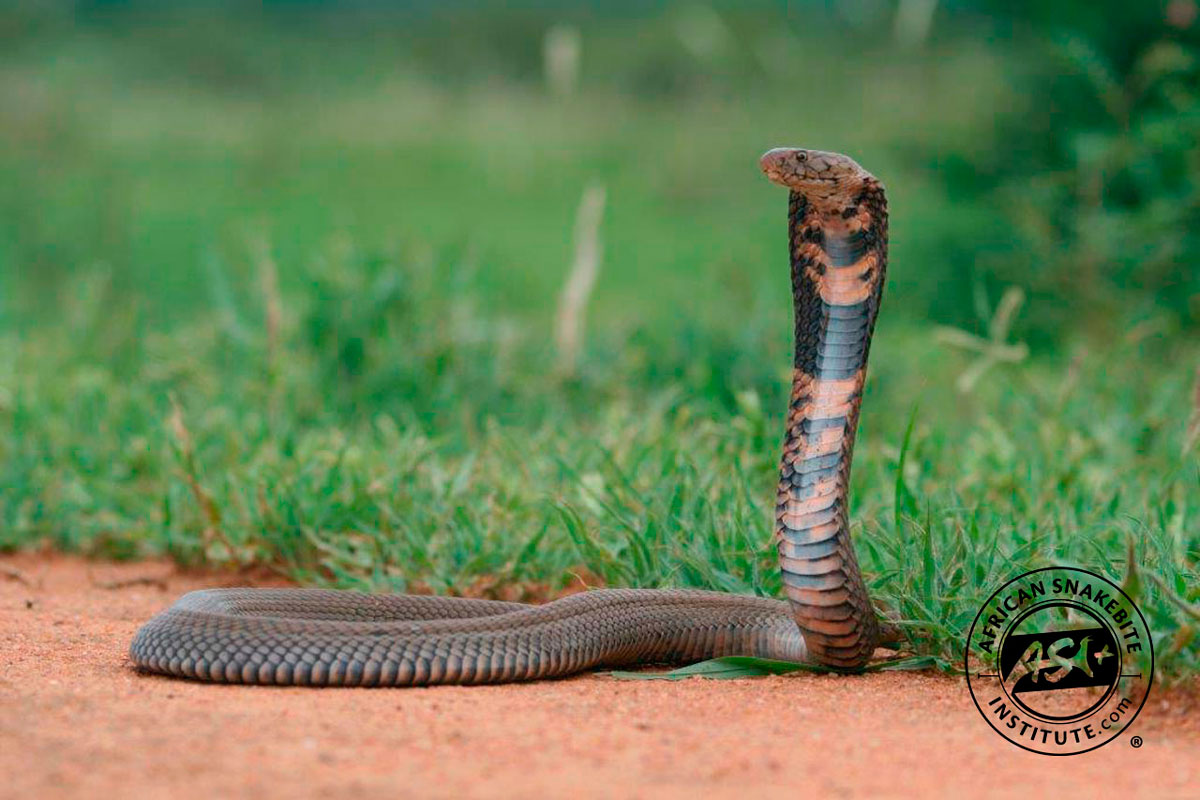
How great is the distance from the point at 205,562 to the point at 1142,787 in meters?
3.24

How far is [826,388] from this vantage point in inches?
136

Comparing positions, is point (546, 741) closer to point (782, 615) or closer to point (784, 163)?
point (782, 615)

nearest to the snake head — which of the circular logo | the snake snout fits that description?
the snake snout

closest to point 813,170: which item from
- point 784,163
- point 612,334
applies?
point 784,163

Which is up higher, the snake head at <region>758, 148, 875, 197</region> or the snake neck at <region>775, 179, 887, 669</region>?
the snake head at <region>758, 148, 875, 197</region>

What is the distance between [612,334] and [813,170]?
398 cm

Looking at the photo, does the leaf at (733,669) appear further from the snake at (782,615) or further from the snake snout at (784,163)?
the snake snout at (784,163)

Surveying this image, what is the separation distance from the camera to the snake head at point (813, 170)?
330cm

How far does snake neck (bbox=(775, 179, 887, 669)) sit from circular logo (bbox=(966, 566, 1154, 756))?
358 millimetres

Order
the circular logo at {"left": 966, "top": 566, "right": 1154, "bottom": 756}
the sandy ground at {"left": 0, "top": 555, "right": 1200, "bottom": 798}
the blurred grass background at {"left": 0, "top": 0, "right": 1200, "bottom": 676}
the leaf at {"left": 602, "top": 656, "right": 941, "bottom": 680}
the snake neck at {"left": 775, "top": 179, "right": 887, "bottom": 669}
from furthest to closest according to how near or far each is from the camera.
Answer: the blurred grass background at {"left": 0, "top": 0, "right": 1200, "bottom": 676}, the leaf at {"left": 602, "top": 656, "right": 941, "bottom": 680}, the snake neck at {"left": 775, "top": 179, "right": 887, "bottom": 669}, the circular logo at {"left": 966, "top": 566, "right": 1154, "bottom": 756}, the sandy ground at {"left": 0, "top": 555, "right": 1200, "bottom": 798}

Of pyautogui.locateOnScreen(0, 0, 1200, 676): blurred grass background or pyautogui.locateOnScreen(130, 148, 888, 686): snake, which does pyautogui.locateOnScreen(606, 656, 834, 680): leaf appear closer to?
pyautogui.locateOnScreen(130, 148, 888, 686): snake

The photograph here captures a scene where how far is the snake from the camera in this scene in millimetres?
3406

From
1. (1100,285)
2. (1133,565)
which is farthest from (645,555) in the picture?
(1100,285)

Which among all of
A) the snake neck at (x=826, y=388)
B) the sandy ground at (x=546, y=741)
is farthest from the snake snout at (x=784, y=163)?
the sandy ground at (x=546, y=741)
